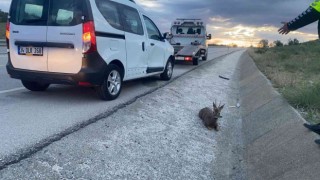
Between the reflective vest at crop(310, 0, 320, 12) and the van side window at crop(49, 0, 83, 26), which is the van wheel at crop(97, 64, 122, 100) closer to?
the van side window at crop(49, 0, 83, 26)

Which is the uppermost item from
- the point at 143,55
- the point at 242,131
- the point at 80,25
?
the point at 80,25

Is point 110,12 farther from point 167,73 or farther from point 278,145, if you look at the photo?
point 167,73

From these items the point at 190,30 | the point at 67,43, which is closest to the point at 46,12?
the point at 67,43

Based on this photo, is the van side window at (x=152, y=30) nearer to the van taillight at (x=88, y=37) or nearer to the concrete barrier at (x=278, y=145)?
the van taillight at (x=88, y=37)

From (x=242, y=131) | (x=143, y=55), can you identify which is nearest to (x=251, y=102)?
(x=242, y=131)

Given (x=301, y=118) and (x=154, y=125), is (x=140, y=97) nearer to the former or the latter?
(x=154, y=125)

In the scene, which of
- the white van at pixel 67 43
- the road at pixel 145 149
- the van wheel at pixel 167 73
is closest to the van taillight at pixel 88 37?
the white van at pixel 67 43

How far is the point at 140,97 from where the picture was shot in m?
8.26

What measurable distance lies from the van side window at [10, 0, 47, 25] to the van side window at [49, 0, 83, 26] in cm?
18

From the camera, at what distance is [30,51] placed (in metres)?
6.94

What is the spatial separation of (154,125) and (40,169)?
2.84 m

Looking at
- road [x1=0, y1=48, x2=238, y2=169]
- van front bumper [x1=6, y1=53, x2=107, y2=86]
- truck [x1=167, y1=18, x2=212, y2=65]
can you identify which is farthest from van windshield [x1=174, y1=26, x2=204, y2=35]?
van front bumper [x1=6, y1=53, x2=107, y2=86]

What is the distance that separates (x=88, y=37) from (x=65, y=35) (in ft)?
1.46

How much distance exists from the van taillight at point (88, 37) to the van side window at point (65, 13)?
17 centimetres
